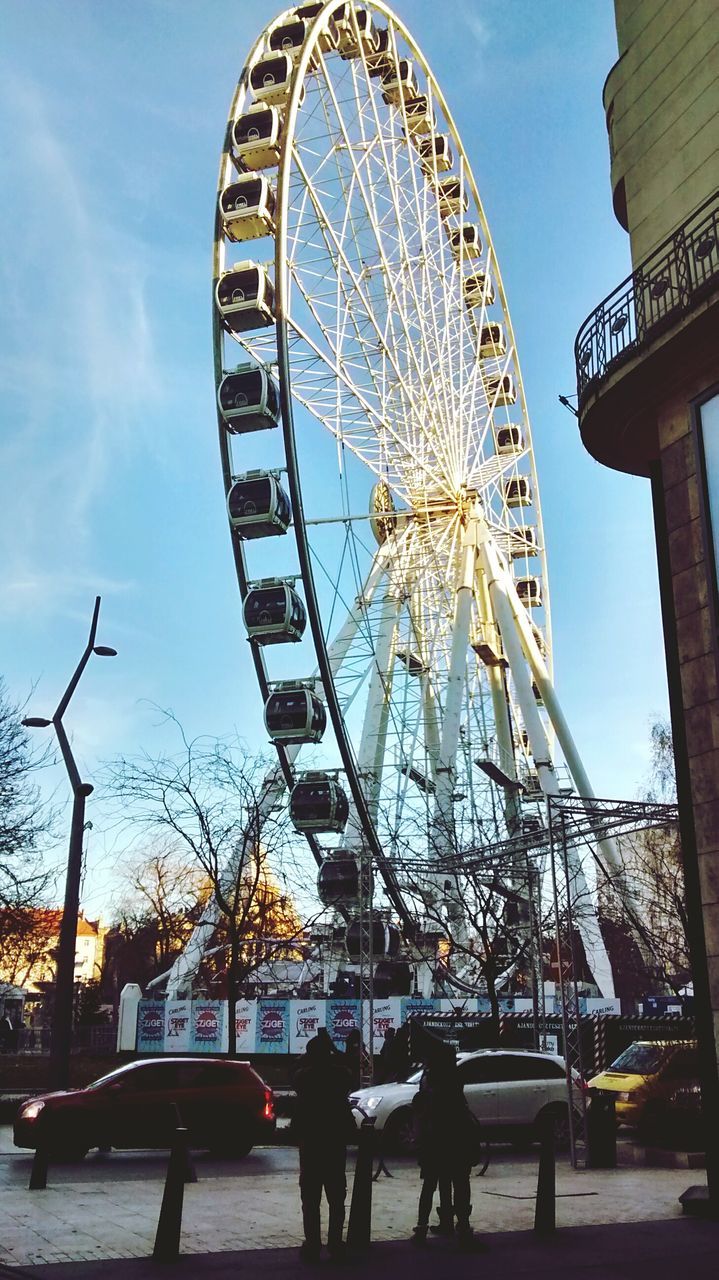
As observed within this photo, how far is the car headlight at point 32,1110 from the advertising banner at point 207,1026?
49.0ft

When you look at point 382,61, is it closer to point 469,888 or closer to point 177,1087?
point 469,888

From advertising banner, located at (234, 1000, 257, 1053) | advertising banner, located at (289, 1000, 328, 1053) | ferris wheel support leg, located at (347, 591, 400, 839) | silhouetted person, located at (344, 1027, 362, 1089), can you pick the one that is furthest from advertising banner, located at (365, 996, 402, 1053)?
ferris wheel support leg, located at (347, 591, 400, 839)

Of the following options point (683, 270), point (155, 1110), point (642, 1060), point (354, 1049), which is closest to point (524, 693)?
point (354, 1049)

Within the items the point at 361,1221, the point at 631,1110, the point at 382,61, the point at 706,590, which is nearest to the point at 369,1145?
the point at 361,1221

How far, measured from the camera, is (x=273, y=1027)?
98.1 ft

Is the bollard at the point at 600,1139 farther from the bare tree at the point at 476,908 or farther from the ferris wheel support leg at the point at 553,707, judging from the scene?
the ferris wheel support leg at the point at 553,707

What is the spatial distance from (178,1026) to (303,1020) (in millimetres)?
3747

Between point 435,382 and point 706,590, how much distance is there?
27012 mm

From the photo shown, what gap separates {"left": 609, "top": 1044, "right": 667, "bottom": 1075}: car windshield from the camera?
64.9 feet

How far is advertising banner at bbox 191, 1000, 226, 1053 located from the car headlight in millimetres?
14929

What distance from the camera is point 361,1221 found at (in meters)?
9.42

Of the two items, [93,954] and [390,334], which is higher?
[390,334]

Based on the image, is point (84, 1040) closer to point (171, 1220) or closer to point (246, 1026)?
point (246, 1026)

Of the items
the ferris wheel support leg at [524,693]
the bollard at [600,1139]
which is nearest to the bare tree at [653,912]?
the ferris wheel support leg at [524,693]
